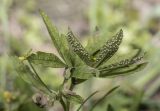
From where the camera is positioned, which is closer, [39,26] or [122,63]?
[122,63]

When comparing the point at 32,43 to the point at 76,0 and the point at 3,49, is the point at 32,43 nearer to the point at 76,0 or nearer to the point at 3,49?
the point at 3,49

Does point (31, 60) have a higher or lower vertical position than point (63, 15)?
lower

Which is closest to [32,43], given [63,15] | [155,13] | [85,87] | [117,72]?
[63,15]

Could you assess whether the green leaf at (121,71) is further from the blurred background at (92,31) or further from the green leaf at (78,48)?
the blurred background at (92,31)

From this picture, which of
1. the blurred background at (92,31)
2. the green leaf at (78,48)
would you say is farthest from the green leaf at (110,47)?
the blurred background at (92,31)

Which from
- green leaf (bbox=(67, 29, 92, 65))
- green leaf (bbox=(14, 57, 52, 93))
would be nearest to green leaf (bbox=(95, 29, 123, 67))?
green leaf (bbox=(67, 29, 92, 65))

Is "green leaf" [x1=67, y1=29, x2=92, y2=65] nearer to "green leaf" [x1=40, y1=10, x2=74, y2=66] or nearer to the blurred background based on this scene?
"green leaf" [x1=40, y1=10, x2=74, y2=66]
